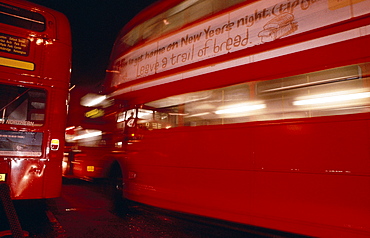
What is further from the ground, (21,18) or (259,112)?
(21,18)

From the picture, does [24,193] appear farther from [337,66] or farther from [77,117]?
[337,66]

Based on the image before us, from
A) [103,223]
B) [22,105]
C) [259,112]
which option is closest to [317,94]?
[259,112]

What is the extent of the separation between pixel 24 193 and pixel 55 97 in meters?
1.76

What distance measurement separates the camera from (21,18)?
4.93 m

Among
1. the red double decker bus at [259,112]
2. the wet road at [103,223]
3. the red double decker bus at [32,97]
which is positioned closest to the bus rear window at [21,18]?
the red double decker bus at [32,97]

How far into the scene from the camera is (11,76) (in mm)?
4691

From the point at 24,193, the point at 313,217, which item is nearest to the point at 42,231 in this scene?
the point at 24,193

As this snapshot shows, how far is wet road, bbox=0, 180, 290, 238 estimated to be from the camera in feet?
14.6

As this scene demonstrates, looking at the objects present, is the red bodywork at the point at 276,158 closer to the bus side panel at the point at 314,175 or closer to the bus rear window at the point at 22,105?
the bus side panel at the point at 314,175

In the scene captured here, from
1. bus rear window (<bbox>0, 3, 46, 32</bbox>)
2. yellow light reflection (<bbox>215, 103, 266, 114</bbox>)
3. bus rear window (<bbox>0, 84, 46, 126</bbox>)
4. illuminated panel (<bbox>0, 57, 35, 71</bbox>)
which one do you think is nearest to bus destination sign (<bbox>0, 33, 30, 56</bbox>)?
illuminated panel (<bbox>0, 57, 35, 71</bbox>)

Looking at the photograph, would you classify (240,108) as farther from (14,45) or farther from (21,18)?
(21,18)

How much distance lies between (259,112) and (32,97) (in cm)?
395

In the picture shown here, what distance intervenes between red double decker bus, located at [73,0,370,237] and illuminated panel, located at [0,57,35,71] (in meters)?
1.91

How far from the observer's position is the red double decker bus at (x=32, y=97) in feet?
15.3
